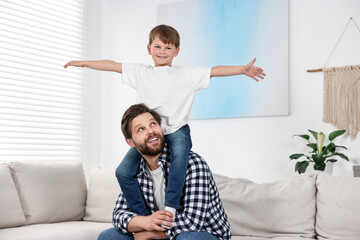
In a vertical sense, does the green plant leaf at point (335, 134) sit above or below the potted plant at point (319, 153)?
above

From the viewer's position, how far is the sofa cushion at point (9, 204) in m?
2.61

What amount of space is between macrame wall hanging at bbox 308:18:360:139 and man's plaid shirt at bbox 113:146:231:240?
1696mm

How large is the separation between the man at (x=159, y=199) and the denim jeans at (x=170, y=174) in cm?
3

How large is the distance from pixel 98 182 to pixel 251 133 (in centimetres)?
124

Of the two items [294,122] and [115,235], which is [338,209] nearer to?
[115,235]

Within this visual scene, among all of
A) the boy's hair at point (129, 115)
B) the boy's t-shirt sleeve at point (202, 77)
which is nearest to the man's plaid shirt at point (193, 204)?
the boy's hair at point (129, 115)

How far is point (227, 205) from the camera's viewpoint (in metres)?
2.50

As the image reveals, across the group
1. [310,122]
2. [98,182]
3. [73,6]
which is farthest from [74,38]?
[310,122]

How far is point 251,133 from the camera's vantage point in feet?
11.7

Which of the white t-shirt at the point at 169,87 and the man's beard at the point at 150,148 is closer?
the man's beard at the point at 150,148

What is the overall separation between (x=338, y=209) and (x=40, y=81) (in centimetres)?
262

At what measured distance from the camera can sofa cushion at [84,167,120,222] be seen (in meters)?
2.98

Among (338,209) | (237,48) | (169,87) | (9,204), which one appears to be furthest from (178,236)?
(237,48)

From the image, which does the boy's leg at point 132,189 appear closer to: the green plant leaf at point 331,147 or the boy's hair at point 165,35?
the boy's hair at point 165,35
